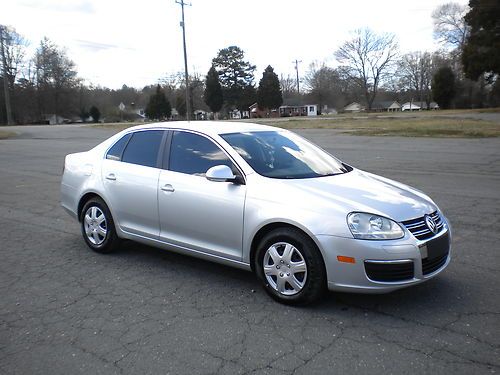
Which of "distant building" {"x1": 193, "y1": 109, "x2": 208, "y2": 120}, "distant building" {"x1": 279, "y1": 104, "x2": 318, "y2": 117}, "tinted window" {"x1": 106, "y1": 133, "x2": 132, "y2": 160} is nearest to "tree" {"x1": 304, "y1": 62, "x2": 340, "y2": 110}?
"distant building" {"x1": 279, "y1": 104, "x2": 318, "y2": 117}

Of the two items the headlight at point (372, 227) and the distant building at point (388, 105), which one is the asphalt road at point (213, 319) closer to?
the headlight at point (372, 227)

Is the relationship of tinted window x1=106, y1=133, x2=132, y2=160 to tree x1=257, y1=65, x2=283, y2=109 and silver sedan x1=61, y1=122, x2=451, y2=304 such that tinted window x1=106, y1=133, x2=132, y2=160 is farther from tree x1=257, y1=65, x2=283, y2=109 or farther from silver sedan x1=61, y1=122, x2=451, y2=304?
tree x1=257, y1=65, x2=283, y2=109

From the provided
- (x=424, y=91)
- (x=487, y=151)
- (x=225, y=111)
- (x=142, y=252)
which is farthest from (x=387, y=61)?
(x=142, y=252)

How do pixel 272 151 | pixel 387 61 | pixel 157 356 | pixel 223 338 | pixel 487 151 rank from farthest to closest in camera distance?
pixel 387 61 → pixel 487 151 → pixel 272 151 → pixel 223 338 → pixel 157 356

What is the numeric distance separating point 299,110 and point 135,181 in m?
101

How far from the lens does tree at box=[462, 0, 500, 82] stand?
43319mm

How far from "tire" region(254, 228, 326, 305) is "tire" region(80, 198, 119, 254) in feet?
7.15

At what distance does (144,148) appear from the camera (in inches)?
207

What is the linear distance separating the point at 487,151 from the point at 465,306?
14.3 metres

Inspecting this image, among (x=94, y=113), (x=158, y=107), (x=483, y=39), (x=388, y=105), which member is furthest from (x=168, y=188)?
(x=388, y=105)

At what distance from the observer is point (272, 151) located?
4734 mm

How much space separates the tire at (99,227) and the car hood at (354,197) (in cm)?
241

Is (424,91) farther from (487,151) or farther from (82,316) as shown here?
(82,316)

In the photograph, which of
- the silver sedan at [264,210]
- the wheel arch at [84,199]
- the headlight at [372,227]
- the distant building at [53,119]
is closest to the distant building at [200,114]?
the distant building at [53,119]
